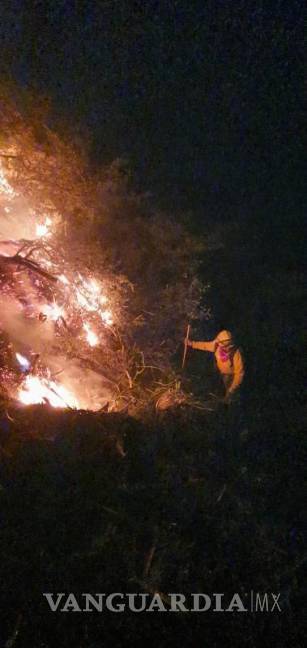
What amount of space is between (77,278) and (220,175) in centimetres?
606

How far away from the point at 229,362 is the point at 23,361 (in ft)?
13.4

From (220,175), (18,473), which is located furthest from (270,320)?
(18,473)

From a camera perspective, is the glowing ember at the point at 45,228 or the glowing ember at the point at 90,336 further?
the glowing ember at the point at 45,228

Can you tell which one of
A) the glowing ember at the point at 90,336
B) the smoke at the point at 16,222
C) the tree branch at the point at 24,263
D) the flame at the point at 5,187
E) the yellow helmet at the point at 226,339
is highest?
the smoke at the point at 16,222

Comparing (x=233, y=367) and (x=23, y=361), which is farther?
(x=233, y=367)

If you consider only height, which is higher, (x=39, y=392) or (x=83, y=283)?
(x=83, y=283)

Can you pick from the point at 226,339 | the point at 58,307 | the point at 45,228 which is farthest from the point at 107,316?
the point at 45,228

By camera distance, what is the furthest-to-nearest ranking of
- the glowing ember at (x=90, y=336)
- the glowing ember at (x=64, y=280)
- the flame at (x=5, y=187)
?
the flame at (x=5, y=187) → the glowing ember at (x=64, y=280) → the glowing ember at (x=90, y=336)

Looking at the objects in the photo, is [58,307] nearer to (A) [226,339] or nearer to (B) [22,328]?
(B) [22,328]

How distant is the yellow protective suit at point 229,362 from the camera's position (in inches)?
303

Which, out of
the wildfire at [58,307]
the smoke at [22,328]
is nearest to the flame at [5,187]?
the wildfire at [58,307]

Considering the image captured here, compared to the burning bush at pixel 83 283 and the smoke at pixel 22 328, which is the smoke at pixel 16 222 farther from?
the smoke at pixel 22 328

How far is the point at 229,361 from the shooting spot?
7914mm

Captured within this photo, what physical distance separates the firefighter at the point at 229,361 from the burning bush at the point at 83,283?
44.6 inches
